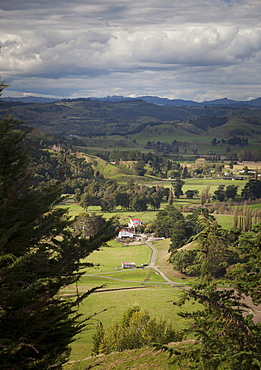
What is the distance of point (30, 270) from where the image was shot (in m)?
12.1

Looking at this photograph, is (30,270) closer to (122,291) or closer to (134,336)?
Result: (134,336)

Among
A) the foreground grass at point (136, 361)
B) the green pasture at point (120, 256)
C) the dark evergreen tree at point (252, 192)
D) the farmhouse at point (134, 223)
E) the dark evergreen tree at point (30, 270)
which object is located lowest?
the green pasture at point (120, 256)

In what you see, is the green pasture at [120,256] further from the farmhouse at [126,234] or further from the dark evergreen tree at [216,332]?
the dark evergreen tree at [216,332]

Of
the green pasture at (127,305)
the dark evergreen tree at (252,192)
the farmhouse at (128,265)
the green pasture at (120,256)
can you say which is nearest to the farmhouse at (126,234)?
the green pasture at (120,256)

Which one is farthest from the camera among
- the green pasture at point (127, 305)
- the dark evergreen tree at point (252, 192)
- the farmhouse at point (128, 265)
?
the dark evergreen tree at point (252, 192)

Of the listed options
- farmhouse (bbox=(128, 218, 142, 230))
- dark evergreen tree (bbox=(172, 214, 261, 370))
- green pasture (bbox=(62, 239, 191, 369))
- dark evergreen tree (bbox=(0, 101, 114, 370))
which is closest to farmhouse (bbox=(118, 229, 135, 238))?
farmhouse (bbox=(128, 218, 142, 230))

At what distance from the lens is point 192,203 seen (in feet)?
449

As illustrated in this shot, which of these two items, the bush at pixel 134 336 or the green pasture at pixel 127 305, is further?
the green pasture at pixel 127 305

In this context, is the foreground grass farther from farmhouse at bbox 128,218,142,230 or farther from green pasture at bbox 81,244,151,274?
farmhouse at bbox 128,218,142,230

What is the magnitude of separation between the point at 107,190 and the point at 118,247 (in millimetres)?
49177

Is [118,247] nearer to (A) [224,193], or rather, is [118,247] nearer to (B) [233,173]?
(A) [224,193]

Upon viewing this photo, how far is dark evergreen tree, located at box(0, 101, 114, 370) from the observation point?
34.6 ft

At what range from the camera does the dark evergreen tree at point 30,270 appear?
10539 mm

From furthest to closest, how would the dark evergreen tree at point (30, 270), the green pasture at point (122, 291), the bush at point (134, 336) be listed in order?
the green pasture at point (122, 291) < the bush at point (134, 336) < the dark evergreen tree at point (30, 270)
